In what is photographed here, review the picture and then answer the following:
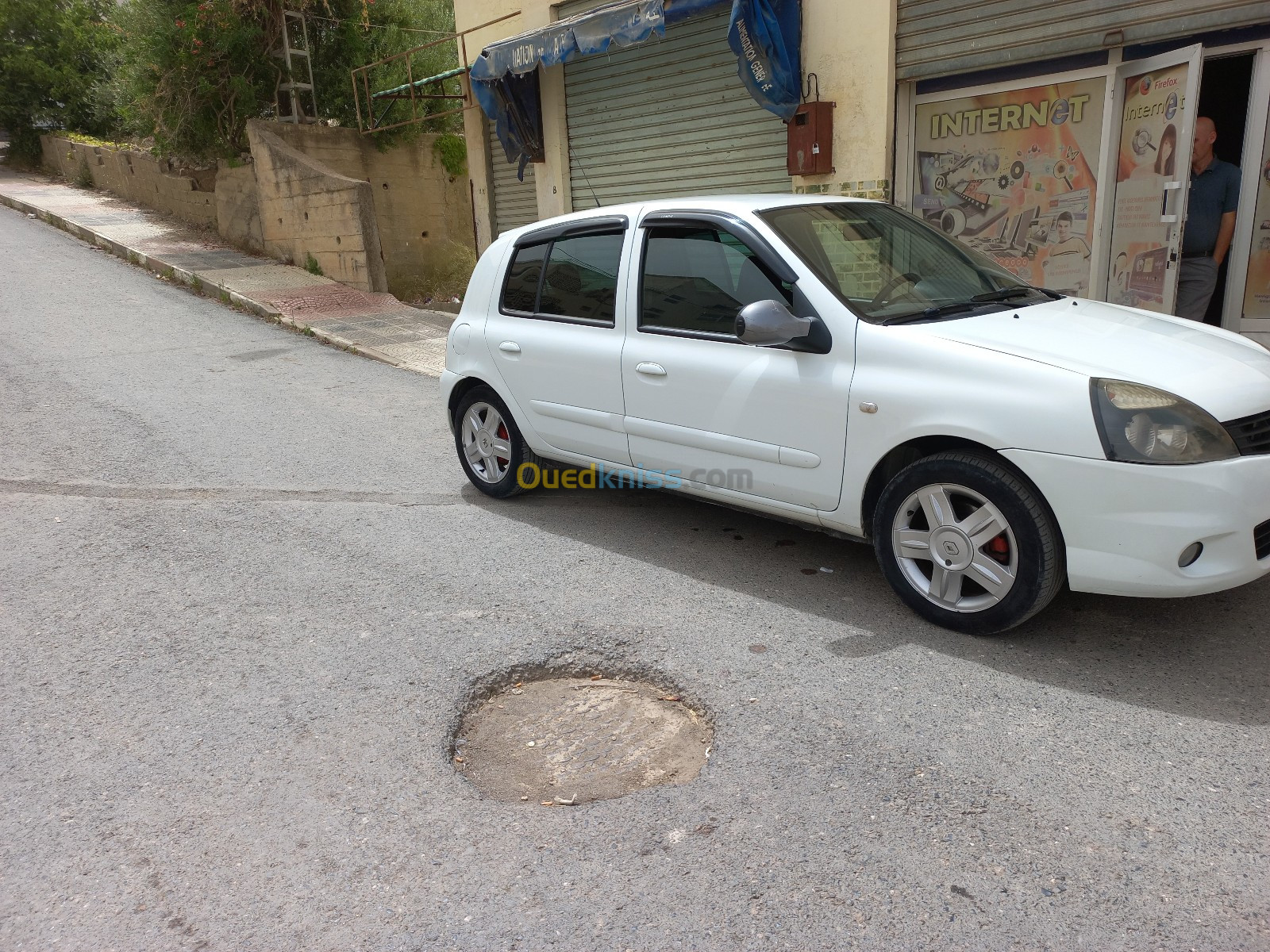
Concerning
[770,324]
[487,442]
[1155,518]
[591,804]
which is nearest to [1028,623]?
[1155,518]

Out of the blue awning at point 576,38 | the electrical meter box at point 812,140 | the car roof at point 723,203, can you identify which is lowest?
the car roof at point 723,203

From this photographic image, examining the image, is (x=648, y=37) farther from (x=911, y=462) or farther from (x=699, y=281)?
(x=911, y=462)

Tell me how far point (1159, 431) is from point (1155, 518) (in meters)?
0.31

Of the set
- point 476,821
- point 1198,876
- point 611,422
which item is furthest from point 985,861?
point 611,422

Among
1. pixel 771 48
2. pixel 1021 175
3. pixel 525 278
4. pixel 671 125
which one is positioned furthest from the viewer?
pixel 671 125

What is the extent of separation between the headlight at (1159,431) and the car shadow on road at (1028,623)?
2.63ft

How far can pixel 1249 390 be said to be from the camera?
3457 mm

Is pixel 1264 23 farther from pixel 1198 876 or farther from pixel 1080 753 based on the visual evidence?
pixel 1198 876

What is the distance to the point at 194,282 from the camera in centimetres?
1391

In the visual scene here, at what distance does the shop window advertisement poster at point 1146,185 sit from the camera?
696 cm

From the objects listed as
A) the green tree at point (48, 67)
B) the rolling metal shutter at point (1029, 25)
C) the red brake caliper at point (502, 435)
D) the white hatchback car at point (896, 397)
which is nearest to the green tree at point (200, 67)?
the green tree at point (48, 67)

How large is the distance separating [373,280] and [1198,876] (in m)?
13.4

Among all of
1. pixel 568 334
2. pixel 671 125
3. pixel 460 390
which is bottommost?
pixel 460 390

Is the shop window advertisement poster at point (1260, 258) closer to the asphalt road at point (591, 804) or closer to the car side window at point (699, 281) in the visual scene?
the asphalt road at point (591, 804)
